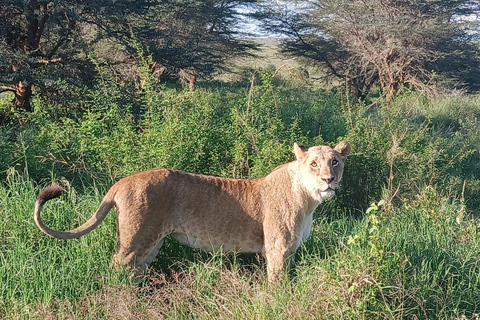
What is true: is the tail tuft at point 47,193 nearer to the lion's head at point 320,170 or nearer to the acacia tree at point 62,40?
the lion's head at point 320,170

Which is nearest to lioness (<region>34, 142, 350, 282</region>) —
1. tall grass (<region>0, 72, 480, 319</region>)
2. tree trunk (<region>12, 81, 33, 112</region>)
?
tall grass (<region>0, 72, 480, 319</region>)

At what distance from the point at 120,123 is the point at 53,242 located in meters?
1.91

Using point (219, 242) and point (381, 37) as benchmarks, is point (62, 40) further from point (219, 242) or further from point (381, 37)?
point (381, 37)

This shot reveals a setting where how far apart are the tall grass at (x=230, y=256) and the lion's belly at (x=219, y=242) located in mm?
102

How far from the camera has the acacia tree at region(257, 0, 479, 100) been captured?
15383 millimetres

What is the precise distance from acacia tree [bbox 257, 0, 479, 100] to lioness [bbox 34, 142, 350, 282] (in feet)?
30.2

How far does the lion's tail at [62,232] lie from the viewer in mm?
3633

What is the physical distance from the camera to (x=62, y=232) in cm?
376

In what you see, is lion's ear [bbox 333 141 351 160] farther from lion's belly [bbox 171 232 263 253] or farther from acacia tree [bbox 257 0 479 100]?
acacia tree [bbox 257 0 479 100]

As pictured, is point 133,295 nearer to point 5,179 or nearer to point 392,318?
point 392,318

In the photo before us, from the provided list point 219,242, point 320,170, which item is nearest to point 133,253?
point 219,242

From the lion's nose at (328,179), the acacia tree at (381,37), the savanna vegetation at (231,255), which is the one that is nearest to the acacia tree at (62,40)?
the savanna vegetation at (231,255)

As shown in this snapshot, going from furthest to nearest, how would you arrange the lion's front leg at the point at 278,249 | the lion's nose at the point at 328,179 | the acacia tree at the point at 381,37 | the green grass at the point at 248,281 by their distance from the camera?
the acacia tree at the point at 381,37
the lion's front leg at the point at 278,249
the lion's nose at the point at 328,179
the green grass at the point at 248,281

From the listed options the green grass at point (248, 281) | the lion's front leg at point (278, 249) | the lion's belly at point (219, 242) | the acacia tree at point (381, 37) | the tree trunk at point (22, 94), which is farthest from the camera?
the acacia tree at point (381, 37)
